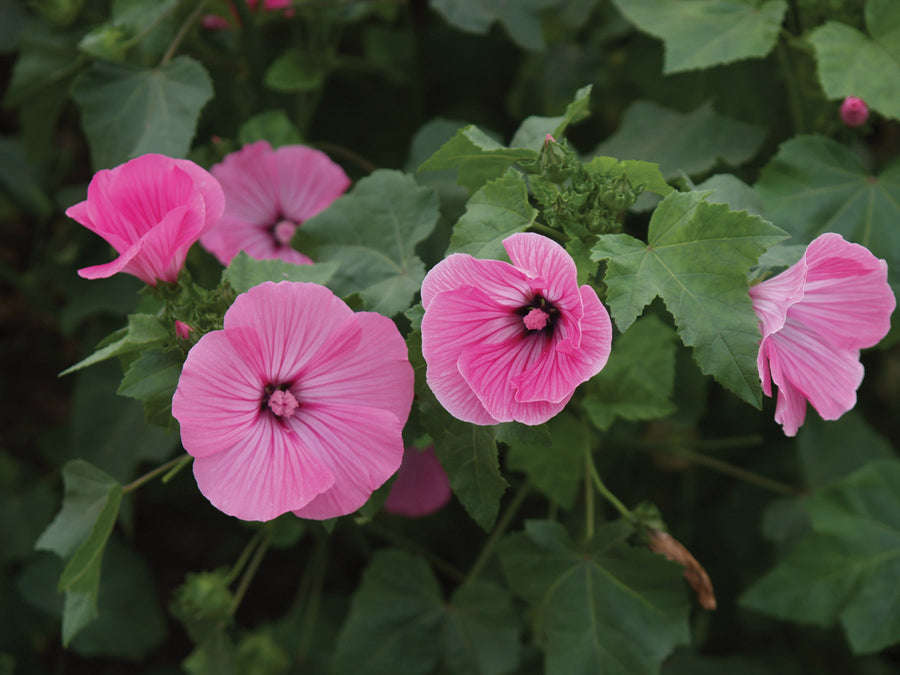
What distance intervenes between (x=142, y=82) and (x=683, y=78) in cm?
136

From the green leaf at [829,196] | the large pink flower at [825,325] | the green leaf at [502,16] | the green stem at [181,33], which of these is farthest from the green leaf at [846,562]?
the green stem at [181,33]

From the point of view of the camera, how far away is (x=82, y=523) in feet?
4.32

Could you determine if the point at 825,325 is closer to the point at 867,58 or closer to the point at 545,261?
the point at 545,261

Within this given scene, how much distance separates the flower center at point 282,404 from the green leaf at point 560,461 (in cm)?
61

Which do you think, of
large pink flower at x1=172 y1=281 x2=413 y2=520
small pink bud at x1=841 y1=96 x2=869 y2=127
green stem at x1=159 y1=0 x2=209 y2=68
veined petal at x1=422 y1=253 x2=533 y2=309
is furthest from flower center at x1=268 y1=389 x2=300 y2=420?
small pink bud at x1=841 y1=96 x2=869 y2=127

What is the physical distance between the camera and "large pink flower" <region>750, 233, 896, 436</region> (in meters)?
1.08

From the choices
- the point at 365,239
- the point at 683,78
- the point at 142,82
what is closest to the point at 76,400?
the point at 142,82

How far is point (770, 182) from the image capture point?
1547 millimetres

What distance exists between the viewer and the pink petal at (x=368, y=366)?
1096 millimetres

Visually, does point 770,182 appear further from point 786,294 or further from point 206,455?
point 206,455

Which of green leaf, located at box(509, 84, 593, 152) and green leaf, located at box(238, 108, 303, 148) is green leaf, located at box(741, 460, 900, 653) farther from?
green leaf, located at box(238, 108, 303, 148)

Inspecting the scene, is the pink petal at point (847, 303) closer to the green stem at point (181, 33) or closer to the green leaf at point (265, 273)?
the green leaf at point (265, 273)

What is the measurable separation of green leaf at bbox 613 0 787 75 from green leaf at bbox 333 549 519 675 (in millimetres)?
1138

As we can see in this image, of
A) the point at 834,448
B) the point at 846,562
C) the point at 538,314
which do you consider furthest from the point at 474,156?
the point at 834,448
